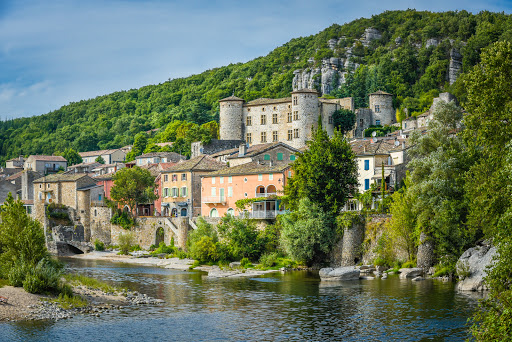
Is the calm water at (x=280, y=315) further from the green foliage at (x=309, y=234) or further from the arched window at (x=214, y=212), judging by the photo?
the arched window at (x=214, y=212)

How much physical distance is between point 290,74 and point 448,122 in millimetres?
102558

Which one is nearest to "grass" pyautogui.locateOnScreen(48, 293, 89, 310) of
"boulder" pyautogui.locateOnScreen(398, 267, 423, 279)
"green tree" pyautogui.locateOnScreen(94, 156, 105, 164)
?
"boulder" pyautogui.locateOnScreen(398, 267, 423, 279)

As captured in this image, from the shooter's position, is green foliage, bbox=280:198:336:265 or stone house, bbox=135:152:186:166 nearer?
green foliage, bbox=280:198:336:265

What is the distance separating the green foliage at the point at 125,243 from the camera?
66438 millimetres

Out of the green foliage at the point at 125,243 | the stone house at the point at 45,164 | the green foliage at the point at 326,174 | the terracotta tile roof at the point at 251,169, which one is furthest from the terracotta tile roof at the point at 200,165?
the stone house at the point at 45,164

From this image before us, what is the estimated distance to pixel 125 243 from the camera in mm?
67375

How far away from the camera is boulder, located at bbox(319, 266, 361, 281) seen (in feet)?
140

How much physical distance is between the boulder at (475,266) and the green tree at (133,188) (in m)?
41.6

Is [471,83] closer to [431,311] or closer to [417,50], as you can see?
[431,311]

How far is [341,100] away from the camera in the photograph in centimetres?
10988

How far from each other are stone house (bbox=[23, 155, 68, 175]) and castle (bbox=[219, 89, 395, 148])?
113 feet

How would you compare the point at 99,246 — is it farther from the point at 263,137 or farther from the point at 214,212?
the point at 263,137

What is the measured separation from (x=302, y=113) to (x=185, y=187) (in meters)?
32.2

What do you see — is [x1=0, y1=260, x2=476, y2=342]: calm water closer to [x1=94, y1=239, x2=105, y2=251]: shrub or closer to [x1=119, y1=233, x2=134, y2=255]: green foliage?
[x1=119, y1=233, x2=134, y2=255]: green foliage
